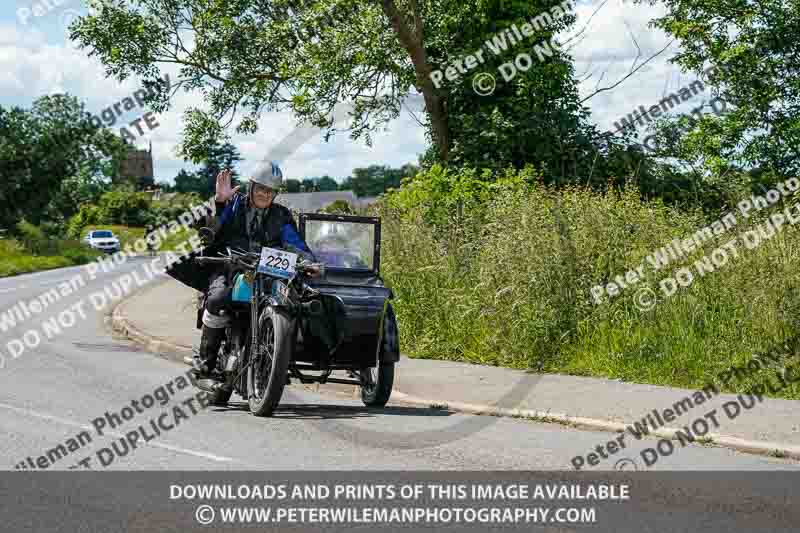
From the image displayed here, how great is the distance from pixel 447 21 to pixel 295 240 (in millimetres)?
12565

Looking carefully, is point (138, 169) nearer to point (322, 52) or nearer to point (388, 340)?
point (322, 52)

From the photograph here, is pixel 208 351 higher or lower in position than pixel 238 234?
lower

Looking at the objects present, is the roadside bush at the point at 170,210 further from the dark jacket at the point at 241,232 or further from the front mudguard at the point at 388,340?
the front mudguard at the point at 388,340

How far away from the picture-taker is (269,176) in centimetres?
1004

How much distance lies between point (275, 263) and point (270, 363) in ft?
2.84

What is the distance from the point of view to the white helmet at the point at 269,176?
10.0m

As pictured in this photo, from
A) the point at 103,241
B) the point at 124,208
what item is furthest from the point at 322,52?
the point at 124,208

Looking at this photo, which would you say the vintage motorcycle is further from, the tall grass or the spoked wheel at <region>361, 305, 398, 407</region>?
the tall grass

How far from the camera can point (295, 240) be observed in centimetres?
1043

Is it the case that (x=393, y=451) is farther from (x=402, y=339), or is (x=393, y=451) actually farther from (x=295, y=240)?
(x=402, y=339)

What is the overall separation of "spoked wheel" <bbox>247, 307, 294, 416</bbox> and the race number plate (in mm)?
336

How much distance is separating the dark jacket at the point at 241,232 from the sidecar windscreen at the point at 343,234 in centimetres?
169

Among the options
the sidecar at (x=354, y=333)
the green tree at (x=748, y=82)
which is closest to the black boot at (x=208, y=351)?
the sidecar at (x=354, y=333)

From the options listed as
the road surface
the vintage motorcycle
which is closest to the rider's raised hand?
the vintage motorcycle
